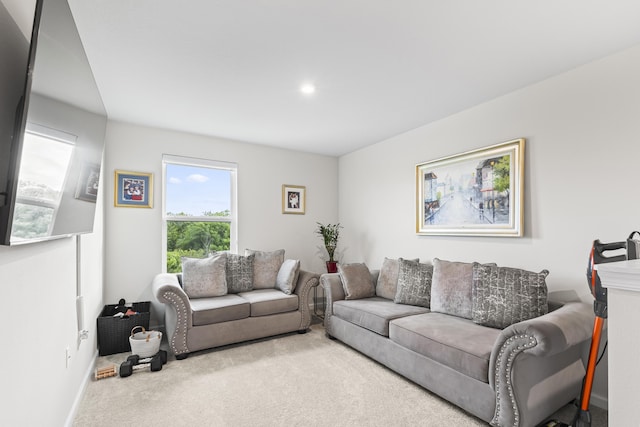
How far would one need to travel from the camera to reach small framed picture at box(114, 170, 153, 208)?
12.2ft

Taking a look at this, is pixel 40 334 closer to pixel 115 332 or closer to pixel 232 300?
pixel 115 332

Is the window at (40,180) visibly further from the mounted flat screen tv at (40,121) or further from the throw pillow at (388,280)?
the throw pillow at (388,280)

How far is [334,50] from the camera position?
223 centimetres

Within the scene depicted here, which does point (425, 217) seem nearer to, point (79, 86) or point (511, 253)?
point (511, 253)

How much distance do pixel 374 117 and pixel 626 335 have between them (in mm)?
2939

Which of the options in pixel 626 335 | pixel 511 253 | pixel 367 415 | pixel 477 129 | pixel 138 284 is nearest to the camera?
pixel 626 335

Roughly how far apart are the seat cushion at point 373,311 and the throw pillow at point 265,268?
3.30 ft

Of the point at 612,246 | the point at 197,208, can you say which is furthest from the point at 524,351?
the point at 197,208

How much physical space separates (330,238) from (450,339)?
2833 mm

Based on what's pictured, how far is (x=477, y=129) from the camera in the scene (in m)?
3.21

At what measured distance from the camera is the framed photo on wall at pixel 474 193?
286 cm

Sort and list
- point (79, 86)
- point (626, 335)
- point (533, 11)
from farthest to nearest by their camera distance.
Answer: point (533, 11) < point (79, 86) < point (626, 335)

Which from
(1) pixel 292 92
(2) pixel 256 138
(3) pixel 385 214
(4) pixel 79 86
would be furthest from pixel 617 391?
(2) pixel 256 138

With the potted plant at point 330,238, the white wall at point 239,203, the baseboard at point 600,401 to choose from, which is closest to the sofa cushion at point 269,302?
the white wall at point 239,203
